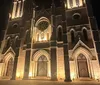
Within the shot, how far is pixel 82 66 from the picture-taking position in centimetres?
1416

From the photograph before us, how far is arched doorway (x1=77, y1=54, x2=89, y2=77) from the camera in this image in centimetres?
1376

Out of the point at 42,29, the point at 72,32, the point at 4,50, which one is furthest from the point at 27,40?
the point at 72,32

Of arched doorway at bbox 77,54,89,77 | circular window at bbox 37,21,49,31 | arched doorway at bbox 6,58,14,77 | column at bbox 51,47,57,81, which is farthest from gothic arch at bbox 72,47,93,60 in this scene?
arched doorway at bbox 6,58,14,77

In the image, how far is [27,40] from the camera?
17281mm

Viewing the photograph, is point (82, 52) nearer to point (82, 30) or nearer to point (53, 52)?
point (82, 30)

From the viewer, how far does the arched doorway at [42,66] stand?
15.5 meters

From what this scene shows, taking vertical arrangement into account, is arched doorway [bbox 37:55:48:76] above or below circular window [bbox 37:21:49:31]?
below

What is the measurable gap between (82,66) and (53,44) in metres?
5.06

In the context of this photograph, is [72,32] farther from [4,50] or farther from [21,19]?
[4,50]

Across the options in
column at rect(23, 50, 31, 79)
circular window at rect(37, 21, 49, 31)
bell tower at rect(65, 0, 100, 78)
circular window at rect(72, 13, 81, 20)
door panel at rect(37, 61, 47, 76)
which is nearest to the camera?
bell tower at rect(65, 0, 100, 78)

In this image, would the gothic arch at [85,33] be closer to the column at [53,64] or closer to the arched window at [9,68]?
the column at [53,64]

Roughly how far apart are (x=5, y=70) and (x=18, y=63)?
9.21 ft

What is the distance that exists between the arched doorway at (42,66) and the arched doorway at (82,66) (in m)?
4.83

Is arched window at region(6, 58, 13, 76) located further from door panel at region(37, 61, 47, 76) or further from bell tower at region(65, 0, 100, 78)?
bell tower at region(65, 0, 100, 78)
